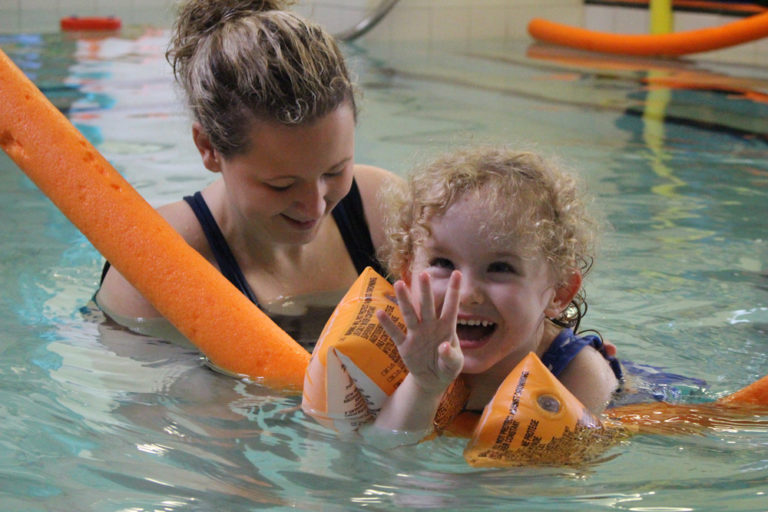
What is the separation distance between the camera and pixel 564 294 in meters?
2.35

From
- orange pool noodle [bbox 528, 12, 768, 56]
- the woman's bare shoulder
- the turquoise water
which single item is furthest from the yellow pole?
the woman's bare shoulder

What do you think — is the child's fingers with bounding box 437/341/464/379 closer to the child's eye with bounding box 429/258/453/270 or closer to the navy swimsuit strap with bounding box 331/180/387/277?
the child's eye with bounding box 429/258/453/270

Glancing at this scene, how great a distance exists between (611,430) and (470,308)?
1.51 ft

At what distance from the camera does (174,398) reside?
2520 millimetres

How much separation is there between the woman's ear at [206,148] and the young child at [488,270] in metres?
0.56

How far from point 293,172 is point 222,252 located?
1.69 ft

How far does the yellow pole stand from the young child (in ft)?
24.0

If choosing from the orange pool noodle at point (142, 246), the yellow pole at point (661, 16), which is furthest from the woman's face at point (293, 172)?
the yellow pole at point (661, 16)

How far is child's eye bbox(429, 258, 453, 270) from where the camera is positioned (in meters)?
2.17

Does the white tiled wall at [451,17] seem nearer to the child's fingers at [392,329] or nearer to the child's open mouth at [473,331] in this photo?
the child's open mouth at [473,331]

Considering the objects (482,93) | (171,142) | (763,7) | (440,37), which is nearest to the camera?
(171,142)

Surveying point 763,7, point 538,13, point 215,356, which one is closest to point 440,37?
point 538,13

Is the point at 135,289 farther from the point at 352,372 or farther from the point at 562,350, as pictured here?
the point at 562,350

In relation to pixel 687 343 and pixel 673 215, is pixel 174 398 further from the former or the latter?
pixel 673 215
